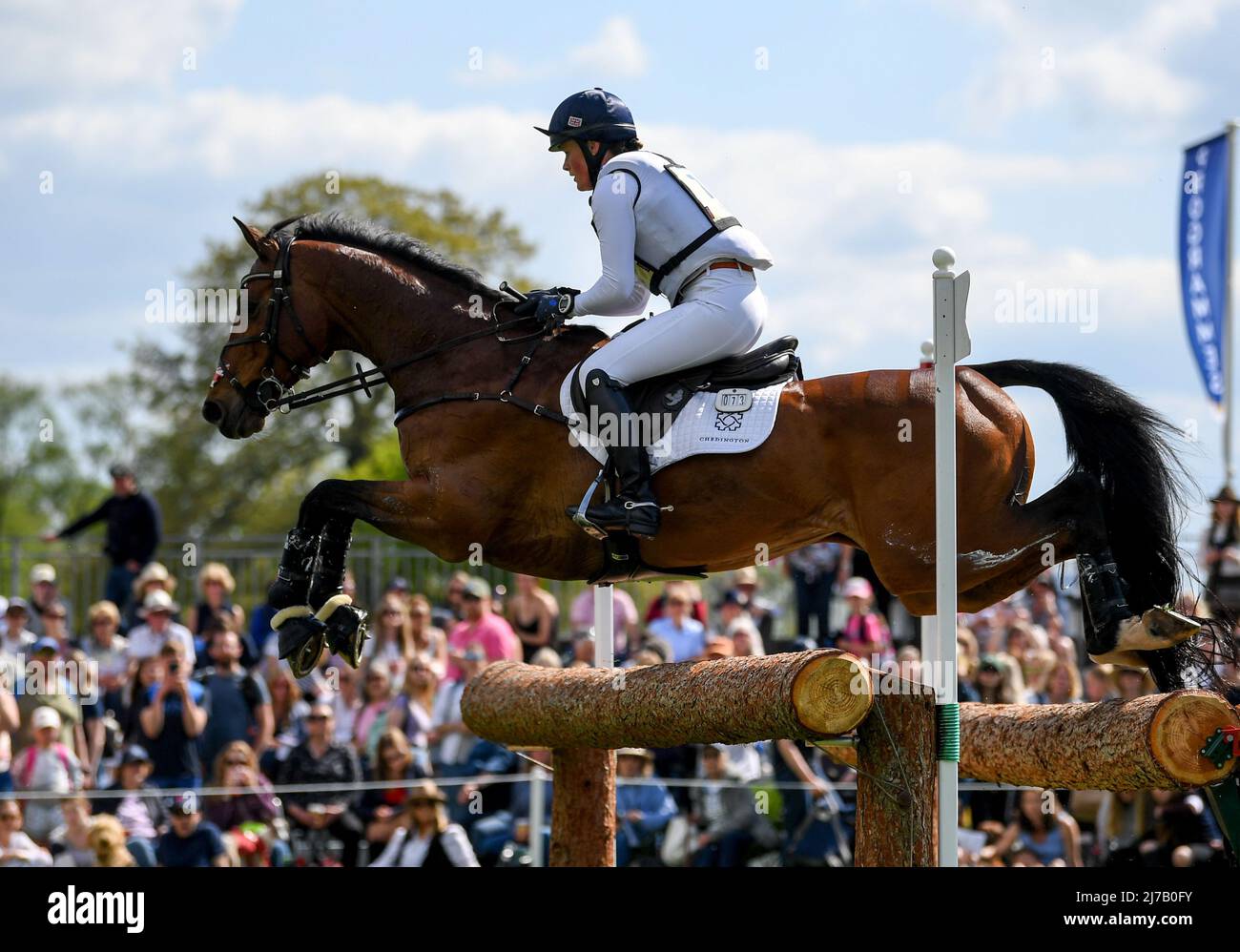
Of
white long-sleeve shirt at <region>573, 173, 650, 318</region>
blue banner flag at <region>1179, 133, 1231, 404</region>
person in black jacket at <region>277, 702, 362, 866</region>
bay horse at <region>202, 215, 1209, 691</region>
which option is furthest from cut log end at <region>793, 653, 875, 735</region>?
blue banner flag at <region>1179, 133, 1231, 404</region>

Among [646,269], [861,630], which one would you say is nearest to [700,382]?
[646,269]

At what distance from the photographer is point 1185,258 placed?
1723 centimetres

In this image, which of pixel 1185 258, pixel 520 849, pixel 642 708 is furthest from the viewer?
pixel 1185 258

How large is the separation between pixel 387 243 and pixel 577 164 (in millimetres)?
971

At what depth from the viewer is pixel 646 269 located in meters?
6.67

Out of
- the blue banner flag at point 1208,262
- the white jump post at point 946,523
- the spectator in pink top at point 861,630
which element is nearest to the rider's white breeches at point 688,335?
the white jump post at point 946,523

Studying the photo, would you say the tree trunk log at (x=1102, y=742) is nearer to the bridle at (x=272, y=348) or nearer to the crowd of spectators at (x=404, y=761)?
the crowd of spectators at (x=404, y=761)

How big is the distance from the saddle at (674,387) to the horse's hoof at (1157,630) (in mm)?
1649

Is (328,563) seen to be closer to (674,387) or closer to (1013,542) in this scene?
(674,387)

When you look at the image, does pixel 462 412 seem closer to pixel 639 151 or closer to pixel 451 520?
pixel 451 520

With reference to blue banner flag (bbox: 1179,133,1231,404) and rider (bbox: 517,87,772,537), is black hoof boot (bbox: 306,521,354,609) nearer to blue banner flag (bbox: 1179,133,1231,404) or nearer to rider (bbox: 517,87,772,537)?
rider (bbox: 517,87,772,537)

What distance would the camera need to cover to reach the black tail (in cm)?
643
